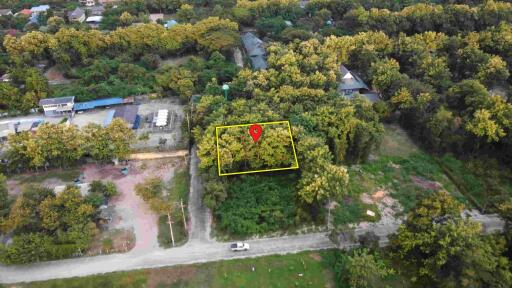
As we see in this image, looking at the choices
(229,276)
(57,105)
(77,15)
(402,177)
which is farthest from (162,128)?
(77,15)

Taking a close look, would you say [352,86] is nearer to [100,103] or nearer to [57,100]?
[100,103]

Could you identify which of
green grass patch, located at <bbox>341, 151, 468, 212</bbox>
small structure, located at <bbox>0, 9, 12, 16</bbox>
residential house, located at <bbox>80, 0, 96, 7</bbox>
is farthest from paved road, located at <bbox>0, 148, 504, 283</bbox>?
residential house, located at <bbox>80, 0, 96, 7</bbox>

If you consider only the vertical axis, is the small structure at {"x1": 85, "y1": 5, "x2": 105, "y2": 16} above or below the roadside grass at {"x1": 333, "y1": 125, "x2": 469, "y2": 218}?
below

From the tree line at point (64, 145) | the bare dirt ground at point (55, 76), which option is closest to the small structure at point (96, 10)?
the bare dirt ground at point (55, 76)

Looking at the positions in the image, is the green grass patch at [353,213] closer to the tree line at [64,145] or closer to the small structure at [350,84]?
the small structure at [350,84]

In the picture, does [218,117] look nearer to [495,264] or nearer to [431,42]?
[495,264]

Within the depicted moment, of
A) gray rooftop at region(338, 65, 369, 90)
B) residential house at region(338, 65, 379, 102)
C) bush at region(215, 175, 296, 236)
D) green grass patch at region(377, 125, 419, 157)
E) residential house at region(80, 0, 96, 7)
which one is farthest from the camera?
residential house at region(80, 0, 96, 7)

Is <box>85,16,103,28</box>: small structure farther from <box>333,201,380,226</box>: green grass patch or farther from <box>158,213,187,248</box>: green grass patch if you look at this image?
<box>333,201,380,226</box>: green grass patch
